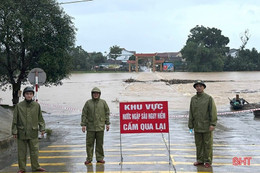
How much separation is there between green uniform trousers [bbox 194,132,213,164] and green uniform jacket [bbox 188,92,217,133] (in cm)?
14

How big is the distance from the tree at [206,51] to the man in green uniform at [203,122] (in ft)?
304

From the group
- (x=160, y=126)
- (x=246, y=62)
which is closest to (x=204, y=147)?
(x=160, y=126)

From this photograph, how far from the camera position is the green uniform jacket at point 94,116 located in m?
6.81

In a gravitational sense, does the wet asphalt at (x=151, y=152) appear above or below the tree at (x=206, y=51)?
below

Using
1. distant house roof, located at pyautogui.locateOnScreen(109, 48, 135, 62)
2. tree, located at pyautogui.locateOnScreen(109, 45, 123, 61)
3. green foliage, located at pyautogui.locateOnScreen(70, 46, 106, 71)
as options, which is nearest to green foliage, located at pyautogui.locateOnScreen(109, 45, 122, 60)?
tree, located at pyautogui.locateOnScreen(109, 45, 123, 61)

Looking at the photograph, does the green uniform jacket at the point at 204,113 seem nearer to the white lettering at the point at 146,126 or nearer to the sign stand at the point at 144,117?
the sign stand at the point at 144,117

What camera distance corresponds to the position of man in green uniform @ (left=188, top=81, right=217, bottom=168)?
6500 millimetres

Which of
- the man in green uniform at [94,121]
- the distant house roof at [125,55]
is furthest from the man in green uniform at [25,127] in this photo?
the distant house roof at [125,55]

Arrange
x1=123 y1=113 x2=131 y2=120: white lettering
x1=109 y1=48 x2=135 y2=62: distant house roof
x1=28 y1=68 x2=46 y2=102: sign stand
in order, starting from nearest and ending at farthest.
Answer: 1. x1=123 y1=113 x2=131 y2=120: white lettering
2. x1=28 y1=68 x2=46 y2=102: sign stand
3. x1=109 y1=48 x2=135 y2=62: distant house roof

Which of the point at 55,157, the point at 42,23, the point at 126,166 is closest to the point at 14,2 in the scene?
the point at 42,23

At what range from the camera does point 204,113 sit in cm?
655

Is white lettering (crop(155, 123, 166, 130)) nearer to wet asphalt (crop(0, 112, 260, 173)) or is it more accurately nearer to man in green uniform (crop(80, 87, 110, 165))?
wet asphalt (crop(0, 112, 260, 173))

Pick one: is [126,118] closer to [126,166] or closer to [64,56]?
[126,166]

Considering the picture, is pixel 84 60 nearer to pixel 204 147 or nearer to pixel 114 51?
pixel 114 51
